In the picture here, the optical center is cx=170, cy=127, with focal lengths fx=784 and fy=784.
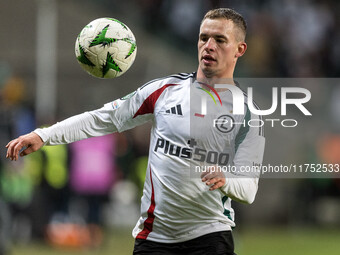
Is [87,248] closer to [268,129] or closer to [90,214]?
[90,214]

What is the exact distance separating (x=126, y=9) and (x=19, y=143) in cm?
1337

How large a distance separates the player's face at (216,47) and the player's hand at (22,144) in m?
1.36

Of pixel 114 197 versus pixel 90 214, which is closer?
pixel 90 214

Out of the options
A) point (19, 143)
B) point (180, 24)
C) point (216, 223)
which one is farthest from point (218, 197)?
point (180, 24)

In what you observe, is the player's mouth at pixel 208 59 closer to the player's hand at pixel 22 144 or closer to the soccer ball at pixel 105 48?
the soccer ball at pixel 105 48

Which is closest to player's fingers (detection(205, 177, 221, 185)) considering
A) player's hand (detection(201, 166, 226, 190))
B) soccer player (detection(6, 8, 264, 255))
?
player's hand (detection(201, 166, 226, 190))

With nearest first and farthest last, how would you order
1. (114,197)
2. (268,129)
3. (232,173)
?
(232,173) < (114,197) < (268,129)

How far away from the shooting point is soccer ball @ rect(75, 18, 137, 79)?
5988 mm

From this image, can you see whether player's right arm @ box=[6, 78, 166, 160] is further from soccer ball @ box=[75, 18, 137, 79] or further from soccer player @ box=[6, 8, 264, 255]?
soccer ball @ box=[75, 18, 137, 79]

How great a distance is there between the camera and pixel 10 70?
59.0 feet

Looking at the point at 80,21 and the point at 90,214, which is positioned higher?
the point at 80,21

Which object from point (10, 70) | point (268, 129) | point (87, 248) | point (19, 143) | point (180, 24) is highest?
point (180, 24)

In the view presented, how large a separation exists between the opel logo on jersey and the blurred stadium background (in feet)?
23.9

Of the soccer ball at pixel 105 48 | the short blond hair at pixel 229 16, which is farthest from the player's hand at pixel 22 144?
the short blond hair at pixel 229 16
